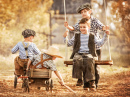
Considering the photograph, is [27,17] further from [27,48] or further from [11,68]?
[27,48]

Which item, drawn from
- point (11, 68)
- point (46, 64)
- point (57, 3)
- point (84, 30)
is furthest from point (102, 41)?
point (57, 3)

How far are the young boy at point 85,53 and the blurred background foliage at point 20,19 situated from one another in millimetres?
2715

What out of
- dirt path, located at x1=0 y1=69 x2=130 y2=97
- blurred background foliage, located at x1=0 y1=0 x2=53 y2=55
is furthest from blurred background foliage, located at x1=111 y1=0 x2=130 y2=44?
blurred background foliage, located at x1=0 y1=0 x2=53 y2=55

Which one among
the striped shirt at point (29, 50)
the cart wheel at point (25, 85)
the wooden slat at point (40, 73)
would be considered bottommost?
the cart wheel at point (25, 85)

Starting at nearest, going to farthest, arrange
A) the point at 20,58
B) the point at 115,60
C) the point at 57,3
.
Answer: the point at 20,58 < the point at 115,60 < the point at 57,3

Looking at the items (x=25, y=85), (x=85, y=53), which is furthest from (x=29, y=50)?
(x=85, y=53)

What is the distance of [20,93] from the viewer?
4.18m

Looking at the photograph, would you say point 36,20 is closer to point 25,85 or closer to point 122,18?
point 122,18

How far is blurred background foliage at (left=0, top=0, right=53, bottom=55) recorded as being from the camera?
21.4 feet

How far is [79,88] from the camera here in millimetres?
4641

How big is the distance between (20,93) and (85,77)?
1.08 m

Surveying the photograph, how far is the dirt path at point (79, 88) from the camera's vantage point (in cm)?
409

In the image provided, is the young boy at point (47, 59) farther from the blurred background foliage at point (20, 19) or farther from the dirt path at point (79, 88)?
the blurred background foliage at point (20, 19)

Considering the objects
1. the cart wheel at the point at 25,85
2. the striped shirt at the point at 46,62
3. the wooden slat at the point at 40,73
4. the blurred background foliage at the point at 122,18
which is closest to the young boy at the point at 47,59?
the striped shirt at the point at 46,62
